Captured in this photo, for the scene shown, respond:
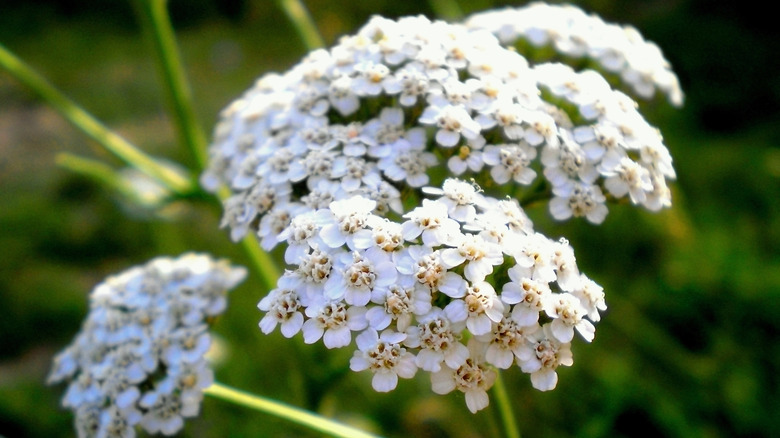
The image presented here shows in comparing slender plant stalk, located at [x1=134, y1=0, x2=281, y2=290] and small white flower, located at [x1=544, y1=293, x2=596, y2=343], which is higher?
slender plant stalk, located at [x1=134, y1=0, x2=281, y2=290]

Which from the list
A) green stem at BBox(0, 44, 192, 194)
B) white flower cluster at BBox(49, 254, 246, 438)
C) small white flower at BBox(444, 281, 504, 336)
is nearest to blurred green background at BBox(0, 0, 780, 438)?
green stem at BBox(0, 44, 192, 194)

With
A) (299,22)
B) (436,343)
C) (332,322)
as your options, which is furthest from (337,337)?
(299,22)

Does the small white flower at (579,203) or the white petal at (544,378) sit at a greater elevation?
the small white flower at (579,203)

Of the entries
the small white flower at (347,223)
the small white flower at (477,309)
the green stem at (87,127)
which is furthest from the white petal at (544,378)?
the green stem at (87,127)

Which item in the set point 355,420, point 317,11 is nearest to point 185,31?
point 317,11

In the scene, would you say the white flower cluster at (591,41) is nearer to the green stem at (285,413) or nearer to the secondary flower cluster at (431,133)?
the secondary flower cluster at (431,133)

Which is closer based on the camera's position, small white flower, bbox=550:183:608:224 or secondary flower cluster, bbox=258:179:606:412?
secondary flower cluster, bbox=258:179:606:412

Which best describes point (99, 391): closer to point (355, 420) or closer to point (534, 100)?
point (534, 100)

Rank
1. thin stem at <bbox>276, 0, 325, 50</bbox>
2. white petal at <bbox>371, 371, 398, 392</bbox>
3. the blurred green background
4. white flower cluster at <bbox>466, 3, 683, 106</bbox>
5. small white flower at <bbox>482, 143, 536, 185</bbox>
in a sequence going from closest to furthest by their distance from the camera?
1. white petal at <bbox>371, 371, 398, 392</bbox>
2. small white flower at <bbox>482, 143, 536, 185</bbox>
3. white flower cluster at <bbox>466, 3, 683, 106</bbox>
4. thin stem at <bbox>276, 0, 325, 50</bbox>
5. the blurred green background

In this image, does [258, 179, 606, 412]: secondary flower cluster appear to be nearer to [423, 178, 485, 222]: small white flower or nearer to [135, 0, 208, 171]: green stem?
[423, 178, 485, 222]: small white flower
